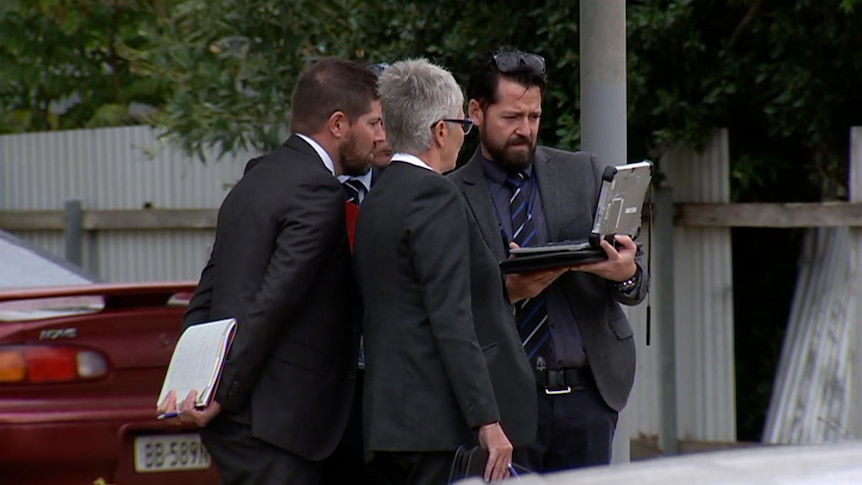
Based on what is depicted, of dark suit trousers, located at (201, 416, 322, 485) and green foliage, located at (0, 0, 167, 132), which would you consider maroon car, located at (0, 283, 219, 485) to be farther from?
green foliage, located at (0, 0, 167, 132)

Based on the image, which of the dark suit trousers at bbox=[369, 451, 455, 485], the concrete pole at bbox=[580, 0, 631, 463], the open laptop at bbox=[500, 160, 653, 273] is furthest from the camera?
the concrete pole at bbox=[580, 0, 631, 463]

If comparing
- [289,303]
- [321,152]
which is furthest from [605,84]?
[289,303]

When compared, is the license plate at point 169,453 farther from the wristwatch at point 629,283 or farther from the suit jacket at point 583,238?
the wristwatch at point 629,283

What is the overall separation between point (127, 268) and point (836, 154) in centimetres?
580

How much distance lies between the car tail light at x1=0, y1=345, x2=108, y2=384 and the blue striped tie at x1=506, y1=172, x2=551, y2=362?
5.63 ft

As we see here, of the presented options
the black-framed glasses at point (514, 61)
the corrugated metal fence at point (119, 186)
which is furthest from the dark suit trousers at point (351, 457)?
the corrugated metal fence at point (119, 186)

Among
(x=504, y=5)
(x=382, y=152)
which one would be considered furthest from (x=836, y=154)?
(x=382, y=152)

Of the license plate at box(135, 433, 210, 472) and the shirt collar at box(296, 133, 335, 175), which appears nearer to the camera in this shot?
the shirt collar at box(296, 133, 335, 175)

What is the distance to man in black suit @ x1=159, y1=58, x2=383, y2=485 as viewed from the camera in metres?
4.40

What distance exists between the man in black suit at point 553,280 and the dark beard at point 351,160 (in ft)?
0.92

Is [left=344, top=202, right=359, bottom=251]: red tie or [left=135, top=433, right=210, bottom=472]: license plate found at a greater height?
[left=344, top=202, right=359, bottom=251]: red tie

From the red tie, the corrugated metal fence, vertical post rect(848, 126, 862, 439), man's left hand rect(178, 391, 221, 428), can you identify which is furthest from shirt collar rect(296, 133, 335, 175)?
the corrugated metal fence

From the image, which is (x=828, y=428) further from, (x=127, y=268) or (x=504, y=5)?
(x=127, y=268)

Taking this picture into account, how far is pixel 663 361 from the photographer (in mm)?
8125
